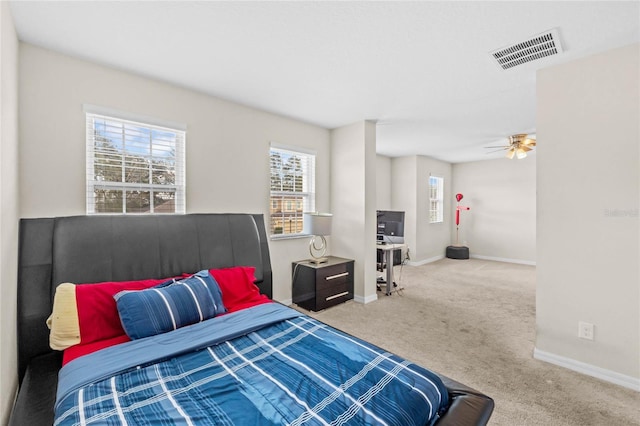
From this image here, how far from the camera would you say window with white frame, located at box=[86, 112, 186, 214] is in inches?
97.7

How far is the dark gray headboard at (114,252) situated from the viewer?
1925 millimetres

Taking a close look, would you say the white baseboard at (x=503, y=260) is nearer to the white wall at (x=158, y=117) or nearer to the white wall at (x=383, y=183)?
the white wall at (x=383, y=183)

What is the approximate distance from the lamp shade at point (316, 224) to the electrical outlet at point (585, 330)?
8.38 feet

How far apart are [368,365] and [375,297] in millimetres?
2791

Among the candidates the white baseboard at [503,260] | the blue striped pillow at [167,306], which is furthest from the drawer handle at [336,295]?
the white baseboard at [503,260]

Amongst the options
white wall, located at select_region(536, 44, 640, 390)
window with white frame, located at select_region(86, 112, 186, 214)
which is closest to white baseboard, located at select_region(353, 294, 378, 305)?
white wall, located at select_region(536, 44, 640, 390)

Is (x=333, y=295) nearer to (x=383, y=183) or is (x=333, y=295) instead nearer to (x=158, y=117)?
(x=158, y=117)

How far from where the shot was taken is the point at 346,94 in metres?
3.10

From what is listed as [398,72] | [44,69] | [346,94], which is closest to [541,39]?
[398,72]

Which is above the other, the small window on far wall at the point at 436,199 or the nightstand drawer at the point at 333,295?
the small window on far wall at the point at 436,199

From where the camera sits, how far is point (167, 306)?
75.9 inches

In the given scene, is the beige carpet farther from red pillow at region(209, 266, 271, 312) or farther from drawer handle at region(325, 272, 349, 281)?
red pillow at region(209, 266, 271, 312)

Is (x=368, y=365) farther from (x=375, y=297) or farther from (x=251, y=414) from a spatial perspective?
(x=375, y=297)

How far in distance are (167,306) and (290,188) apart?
238 centimetres
